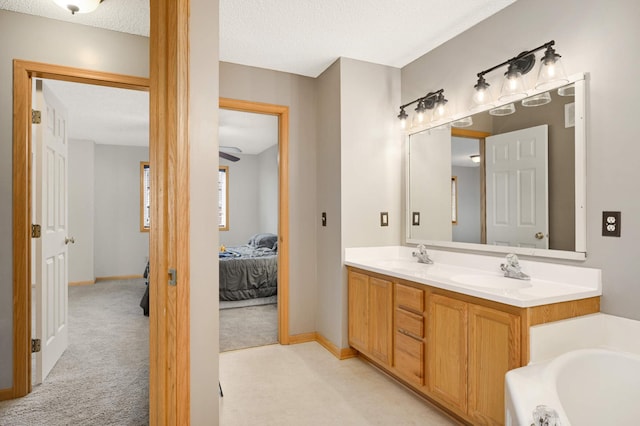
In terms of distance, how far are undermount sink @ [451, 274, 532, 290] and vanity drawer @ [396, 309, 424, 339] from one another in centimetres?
34

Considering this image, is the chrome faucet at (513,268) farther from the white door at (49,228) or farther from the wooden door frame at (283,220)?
the white door at (49,228)

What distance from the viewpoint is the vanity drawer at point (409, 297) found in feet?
7.20

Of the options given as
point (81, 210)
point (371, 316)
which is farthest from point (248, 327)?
point (81, 210)

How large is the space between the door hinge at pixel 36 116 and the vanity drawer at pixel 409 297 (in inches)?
107

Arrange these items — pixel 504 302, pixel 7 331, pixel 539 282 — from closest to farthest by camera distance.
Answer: pixel 504 302, pixel 539 282, pixel 7 331

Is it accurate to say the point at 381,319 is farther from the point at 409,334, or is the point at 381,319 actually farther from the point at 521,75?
the point at 521,75

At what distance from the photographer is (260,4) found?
2285 mm

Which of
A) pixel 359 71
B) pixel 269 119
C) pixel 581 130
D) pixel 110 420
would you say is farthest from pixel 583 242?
pixel 269 119

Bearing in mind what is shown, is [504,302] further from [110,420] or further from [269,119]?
[269,119]

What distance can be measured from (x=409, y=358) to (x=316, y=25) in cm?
238

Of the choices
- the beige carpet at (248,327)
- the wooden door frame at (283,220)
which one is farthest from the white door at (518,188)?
the beige carpet at (248,327)

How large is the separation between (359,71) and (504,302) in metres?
2.25

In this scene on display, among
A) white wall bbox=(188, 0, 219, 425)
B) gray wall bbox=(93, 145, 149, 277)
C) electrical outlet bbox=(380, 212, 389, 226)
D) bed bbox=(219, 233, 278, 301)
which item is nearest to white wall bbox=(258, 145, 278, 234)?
bed bbox=(219, 233, 278, 301)

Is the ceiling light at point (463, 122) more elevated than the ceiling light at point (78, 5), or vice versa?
the ceiling light at point (78, 5)
